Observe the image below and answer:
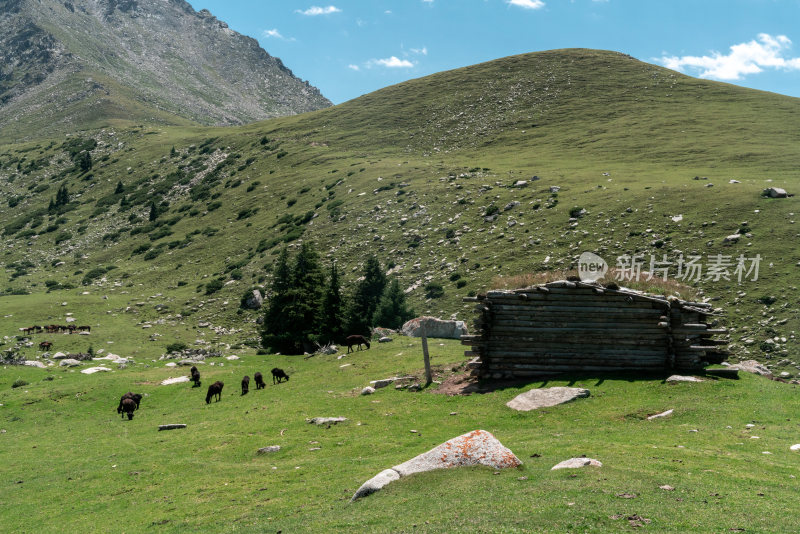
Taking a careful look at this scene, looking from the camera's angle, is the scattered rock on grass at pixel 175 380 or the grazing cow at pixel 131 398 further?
the scattered rock on grass at pixel 175 380

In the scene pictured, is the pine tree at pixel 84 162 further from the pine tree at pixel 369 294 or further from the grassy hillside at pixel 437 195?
the pine tree at pixel 369 294

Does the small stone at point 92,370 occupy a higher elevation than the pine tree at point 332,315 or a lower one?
lower

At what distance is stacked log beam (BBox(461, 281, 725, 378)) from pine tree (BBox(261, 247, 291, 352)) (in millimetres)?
24779

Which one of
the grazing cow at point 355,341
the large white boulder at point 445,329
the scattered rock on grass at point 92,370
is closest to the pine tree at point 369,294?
the grazing cow at point 355,341

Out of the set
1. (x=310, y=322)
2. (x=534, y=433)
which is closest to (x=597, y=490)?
(x=534, y=433)

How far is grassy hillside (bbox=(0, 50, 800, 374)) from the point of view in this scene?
50.9m

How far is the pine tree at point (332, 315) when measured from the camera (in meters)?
48.3

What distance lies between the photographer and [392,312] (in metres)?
50.0

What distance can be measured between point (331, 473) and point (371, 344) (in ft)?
85.1

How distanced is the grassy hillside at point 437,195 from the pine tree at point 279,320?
724 centimetres

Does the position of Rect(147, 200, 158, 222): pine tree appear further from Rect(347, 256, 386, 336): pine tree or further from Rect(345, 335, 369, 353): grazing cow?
Rect(345, 335, 369, 353): grazing cow

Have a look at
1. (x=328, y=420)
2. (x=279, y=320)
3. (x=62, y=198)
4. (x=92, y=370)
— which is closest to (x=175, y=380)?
(x=92, y=370)

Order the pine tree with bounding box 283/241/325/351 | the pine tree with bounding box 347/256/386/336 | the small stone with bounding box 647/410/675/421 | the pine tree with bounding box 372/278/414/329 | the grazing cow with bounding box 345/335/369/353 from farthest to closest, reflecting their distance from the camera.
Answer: the pine tree with bounding box 347/256/386/336 → the pine tree with bounding box 372/278/414/329 → the pine tree with bounding box 283/241/325/351 → the grazing cow with bounding box 345/335/369/353 → the small stone with bounding box 647/410/675/421

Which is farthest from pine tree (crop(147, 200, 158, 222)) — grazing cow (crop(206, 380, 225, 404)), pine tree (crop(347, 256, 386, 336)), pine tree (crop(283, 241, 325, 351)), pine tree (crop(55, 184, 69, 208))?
grazing cow (crop(206, 380, 225, 404))
